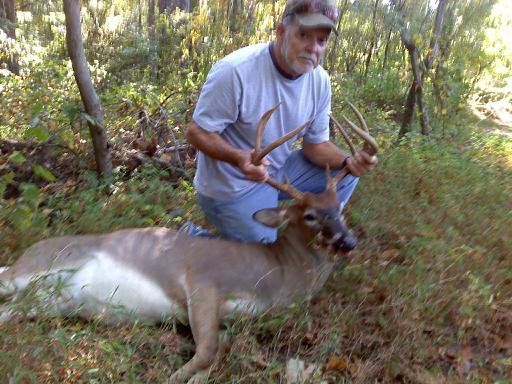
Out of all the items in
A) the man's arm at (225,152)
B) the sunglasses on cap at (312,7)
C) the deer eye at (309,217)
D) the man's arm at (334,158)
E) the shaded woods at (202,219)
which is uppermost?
the sunglasses on cap at (312,7)

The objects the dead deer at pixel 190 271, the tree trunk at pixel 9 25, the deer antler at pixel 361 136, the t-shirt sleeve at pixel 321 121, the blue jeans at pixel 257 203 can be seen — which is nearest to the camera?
the dead deer at pixel 190 271

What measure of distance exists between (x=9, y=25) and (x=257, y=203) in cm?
741

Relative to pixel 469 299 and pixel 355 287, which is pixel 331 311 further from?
pixel 469 299

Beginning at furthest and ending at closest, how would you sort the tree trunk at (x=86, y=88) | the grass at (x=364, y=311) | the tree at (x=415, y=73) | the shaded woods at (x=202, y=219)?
the tree at (x=415, y=73) → the tree trunk at (x=86, y=88) → the shaded woods at (x=202, y=219) → the grass at (x=364, y=311)

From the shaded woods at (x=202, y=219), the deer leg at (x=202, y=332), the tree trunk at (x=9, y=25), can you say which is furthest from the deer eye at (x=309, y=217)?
the tree trunk at (x=9, y=25)

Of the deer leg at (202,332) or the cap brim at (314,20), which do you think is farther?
the cap brim at (314,20)

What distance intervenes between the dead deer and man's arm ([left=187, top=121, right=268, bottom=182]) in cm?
7

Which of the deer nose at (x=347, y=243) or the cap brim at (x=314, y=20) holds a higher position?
the cap brim at (x=314, y=20)

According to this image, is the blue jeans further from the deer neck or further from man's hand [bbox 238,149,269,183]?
man's hand [bbox 238,149,269,183]

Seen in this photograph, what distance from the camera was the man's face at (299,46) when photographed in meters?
3.53

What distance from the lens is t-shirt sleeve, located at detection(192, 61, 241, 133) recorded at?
11.8 feet

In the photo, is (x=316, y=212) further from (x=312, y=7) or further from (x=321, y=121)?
(x=312, y=7)

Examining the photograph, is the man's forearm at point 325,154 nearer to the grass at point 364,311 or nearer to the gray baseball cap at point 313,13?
the grass at point 364,311

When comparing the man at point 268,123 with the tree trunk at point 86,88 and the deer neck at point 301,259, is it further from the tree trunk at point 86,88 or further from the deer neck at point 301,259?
the tree trunk at point 86,88
